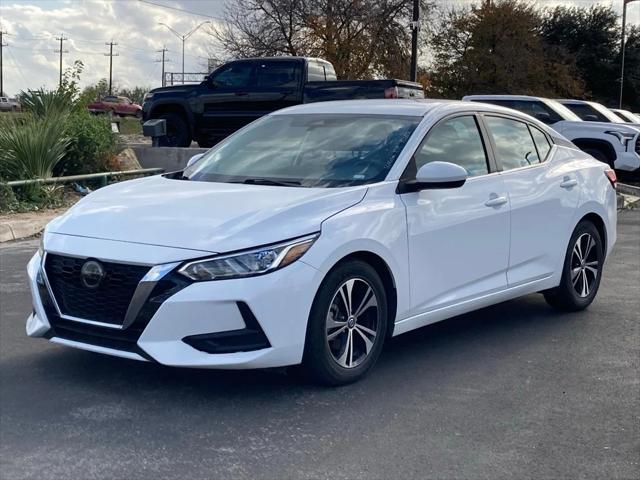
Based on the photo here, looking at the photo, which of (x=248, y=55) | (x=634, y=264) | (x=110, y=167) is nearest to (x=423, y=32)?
(x=248, y=55)

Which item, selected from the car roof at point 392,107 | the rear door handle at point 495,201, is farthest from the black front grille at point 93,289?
the rear door handle at point 495,201

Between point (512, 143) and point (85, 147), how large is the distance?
Result: 931 centimetres

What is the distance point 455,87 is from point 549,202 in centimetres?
3291

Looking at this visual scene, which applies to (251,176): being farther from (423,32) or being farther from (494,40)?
(494,40)

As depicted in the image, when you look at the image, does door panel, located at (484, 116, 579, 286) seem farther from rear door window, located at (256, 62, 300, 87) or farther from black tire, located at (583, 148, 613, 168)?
black tire, located at (583, 148, 613, 168)

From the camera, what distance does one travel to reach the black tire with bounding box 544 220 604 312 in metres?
6.82

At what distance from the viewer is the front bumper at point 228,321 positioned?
438cm

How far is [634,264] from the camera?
9.69 metres

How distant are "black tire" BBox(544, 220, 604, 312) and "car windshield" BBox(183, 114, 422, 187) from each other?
195 cm

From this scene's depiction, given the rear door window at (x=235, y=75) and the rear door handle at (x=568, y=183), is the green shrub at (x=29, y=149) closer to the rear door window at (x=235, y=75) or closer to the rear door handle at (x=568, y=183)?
the rear door window at (x=235, y=75)

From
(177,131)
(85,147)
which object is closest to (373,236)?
(85,147)

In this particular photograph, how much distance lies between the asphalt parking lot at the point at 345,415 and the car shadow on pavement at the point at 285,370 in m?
0.01

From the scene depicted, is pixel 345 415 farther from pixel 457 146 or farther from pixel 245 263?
pixel 457 146

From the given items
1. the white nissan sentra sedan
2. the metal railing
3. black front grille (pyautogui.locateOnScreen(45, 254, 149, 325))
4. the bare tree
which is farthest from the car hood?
the bare tree
